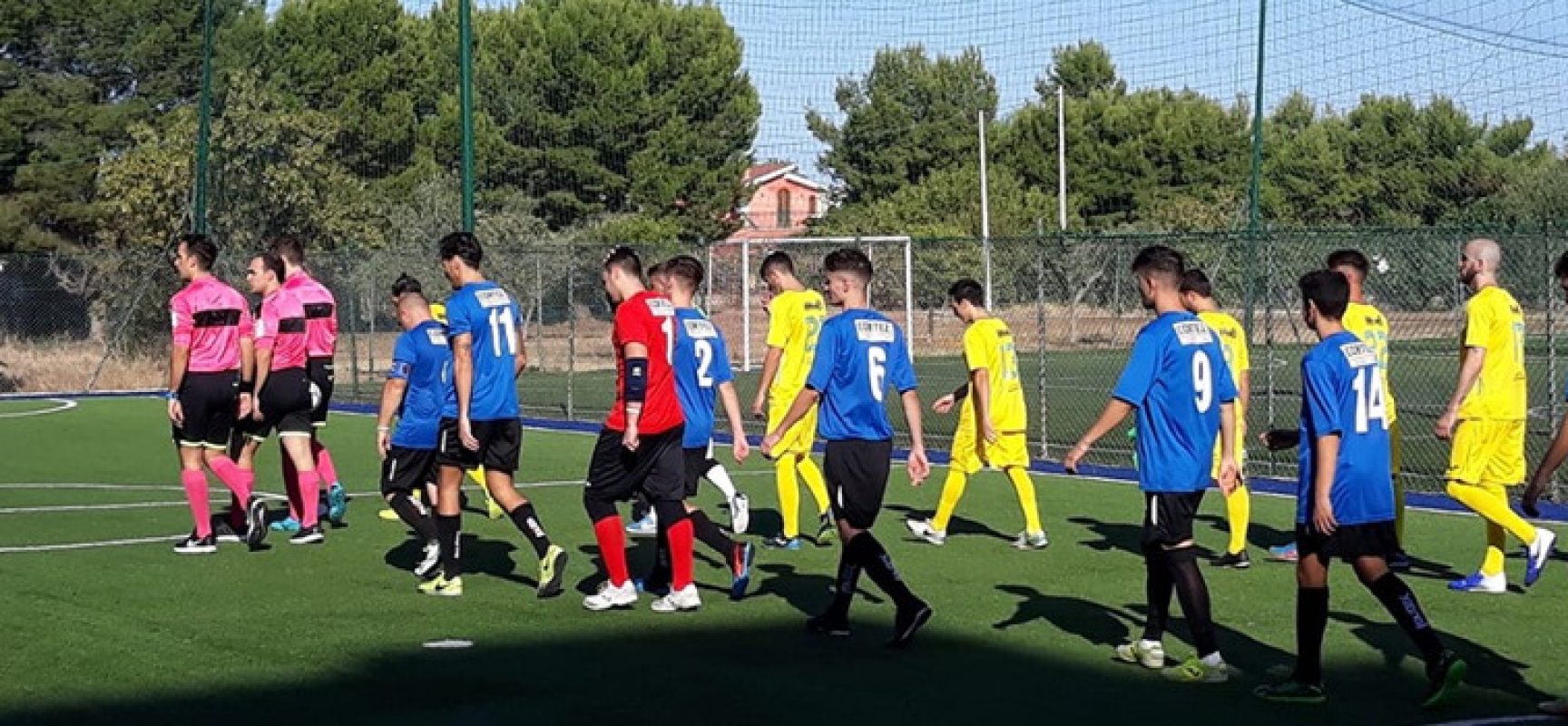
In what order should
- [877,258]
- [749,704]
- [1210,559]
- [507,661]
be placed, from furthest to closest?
[877,258], [1210,559], [507,661], [749,704]

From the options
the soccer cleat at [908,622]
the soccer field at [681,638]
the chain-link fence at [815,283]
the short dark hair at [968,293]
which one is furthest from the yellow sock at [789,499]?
the chain-link fence at [815,283]

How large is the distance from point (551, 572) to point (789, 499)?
2943mm

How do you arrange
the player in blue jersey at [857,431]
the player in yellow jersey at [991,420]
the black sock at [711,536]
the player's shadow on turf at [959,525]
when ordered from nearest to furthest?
1. the player in blue jersey at [857,431]
2. the black sock at [711,536]
3. the player in yellow jersey at [991,420]
4. the player's shadow on turf at [959,525]

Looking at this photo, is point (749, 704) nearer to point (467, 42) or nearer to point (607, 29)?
point (467, 42)

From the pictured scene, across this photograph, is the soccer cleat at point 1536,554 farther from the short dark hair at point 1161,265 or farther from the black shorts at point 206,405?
the black shorts at point 206,405

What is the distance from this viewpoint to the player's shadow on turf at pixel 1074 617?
33.5 ft

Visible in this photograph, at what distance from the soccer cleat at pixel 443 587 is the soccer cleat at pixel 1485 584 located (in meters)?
5.65

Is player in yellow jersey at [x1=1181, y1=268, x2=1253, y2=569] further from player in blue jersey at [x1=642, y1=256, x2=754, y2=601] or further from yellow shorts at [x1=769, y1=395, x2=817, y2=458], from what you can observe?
player in blue jersey at [x1=642, y1=256, x2=754, y2=601]

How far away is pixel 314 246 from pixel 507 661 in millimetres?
37225

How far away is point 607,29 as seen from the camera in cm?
4984

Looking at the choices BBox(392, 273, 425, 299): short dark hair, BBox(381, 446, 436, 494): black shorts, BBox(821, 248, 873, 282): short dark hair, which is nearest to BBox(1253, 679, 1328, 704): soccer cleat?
BBox(821, 248, 873, 282): short dark hair

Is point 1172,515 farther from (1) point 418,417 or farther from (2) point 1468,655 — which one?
(1) point 418,417

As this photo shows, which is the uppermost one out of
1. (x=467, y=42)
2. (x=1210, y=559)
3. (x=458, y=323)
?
(x=467, y=42)

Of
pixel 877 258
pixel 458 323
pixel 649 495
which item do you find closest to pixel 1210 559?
pixel 649 495
